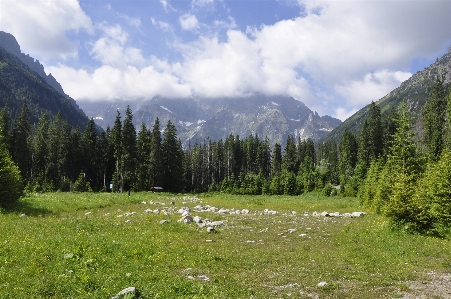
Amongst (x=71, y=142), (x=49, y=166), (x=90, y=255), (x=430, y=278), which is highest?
(x=71, y=142)

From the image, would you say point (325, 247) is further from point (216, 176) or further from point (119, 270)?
point (216, 176)

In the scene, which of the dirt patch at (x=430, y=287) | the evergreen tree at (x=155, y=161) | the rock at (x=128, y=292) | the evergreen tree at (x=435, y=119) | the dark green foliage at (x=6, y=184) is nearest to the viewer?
the rock at (x=128, y=292)

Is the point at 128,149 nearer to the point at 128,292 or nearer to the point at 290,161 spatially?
the point at 128,292

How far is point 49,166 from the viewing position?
83375 millimetres

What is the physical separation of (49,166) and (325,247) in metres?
84.1

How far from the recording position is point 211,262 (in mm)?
14258

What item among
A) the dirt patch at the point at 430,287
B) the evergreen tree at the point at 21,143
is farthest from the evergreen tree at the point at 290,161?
the dirt patch at the point at 430,287

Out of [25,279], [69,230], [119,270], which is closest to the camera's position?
[25,279]

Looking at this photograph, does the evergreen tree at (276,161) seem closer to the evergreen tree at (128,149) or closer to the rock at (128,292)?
the evergreen tree at (128,149)

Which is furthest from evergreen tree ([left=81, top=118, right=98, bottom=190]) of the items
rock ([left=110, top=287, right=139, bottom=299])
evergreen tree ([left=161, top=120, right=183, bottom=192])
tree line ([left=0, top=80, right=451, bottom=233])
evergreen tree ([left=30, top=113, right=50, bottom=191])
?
rock ([left=110, top=287, right=139, bottom=299])

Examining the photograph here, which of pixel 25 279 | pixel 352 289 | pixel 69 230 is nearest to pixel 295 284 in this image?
pixel 352 289

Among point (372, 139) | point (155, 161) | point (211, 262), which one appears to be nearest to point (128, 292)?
point (211, 262)

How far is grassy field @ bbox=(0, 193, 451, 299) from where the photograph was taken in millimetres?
10648

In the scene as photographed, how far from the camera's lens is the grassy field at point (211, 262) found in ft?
34.9
